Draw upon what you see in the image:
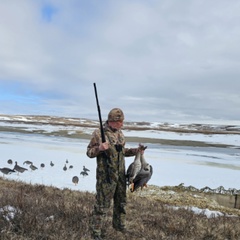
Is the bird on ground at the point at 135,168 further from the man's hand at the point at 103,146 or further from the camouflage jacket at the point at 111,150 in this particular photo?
the man's hand at the point at 103,146

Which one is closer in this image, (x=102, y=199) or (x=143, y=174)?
(x=102, y=199)

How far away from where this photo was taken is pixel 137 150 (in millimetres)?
4715

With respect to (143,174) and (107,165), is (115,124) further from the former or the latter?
(143,174)

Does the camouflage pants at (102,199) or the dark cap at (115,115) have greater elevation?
the dark cap at (115,115)

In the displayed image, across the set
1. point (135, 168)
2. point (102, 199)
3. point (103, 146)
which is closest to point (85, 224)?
point (102, 199)

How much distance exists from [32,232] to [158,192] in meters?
6.94

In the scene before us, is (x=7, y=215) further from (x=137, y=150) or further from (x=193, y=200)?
(x=193, y=200)

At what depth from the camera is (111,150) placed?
4484 mm

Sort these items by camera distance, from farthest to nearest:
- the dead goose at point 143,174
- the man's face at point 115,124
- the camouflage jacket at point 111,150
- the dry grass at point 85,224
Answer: the dead goose at point 143,174
the man's face at point 115,124
the camouflage jacket at point 111,150
the dry grass at point 85,224

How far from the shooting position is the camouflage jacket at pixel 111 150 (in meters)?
4.45

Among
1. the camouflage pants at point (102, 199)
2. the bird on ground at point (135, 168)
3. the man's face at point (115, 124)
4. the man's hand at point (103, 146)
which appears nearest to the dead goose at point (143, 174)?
the bird on ground at point (135, 168)

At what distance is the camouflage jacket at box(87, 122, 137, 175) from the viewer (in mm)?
4445

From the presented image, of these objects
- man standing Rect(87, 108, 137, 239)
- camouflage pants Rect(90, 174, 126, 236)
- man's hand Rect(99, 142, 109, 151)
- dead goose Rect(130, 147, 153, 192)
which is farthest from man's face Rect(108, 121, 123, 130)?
camouflage pants Rect(90, 174, 126, 236)

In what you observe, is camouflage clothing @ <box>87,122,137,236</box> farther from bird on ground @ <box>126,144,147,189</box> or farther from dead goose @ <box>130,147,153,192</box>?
dead goose @ <box>130,147,153,192</box>
